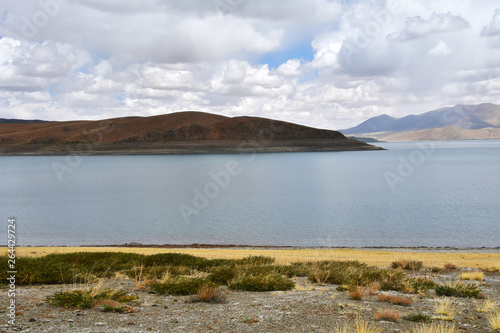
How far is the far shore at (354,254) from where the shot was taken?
16.1 meters

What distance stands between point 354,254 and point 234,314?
12.7m

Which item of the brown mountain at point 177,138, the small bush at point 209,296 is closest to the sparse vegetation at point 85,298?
the small bush at point 209,296

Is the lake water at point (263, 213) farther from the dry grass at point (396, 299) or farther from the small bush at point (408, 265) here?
the dry grass at point (396, 299)

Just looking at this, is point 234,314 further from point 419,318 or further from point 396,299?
point 396,299

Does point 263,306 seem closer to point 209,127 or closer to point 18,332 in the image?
point 18,332

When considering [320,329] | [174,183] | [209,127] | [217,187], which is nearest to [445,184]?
[217,187]

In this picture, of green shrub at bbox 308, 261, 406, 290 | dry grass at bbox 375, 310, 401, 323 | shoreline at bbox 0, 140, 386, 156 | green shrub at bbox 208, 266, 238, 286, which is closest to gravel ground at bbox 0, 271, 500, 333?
dry grass at bbox 375, 310, 401, 323

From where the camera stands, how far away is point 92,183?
202ft

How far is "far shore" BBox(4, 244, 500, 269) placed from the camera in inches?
632

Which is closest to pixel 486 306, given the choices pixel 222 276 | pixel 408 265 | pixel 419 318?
pixel 419 318

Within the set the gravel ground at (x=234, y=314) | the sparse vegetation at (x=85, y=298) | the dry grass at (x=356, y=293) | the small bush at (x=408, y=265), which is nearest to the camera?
the gravel ground at (x=234, y=314)

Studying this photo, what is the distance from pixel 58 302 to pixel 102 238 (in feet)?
66.3

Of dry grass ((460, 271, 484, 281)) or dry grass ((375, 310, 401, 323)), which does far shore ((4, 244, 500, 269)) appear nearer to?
dry grass ((460, 271, 484, 281))

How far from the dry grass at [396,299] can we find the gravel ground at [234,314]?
129 millimetres
